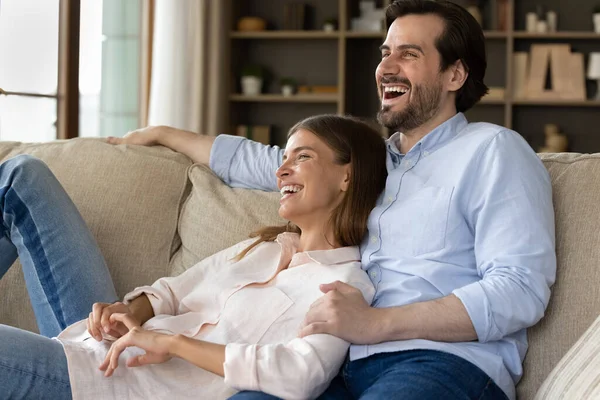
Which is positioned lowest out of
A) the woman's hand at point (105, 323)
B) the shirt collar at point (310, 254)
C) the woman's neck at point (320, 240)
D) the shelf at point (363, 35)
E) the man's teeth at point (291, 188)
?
the woman's hand at point (105, 323)

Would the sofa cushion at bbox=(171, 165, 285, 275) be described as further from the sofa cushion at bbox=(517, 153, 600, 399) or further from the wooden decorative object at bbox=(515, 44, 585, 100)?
the wooden decorative object at bbox=(515, 44, 585, 100)

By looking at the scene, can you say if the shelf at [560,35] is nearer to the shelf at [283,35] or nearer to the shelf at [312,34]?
the shelf at [312,34]

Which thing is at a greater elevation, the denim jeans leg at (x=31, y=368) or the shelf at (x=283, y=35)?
the shelf at (x=283, y=35)

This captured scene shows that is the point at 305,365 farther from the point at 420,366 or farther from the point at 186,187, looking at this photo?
the point at 186,187

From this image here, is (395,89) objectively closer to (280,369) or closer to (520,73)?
(280,369)

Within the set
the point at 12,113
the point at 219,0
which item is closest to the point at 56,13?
the point at 12,113

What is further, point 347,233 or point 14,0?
point 14,0

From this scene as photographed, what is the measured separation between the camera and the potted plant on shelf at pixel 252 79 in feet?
18.1

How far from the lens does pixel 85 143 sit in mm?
2293

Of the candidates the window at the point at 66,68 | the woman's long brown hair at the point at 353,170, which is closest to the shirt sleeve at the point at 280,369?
the woman's long brown hair at the point at 353,170

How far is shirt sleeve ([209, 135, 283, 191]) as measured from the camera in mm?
2109

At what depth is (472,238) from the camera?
65.0 inches

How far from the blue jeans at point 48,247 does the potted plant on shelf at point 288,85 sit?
3.66m

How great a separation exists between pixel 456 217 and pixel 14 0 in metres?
2.79
